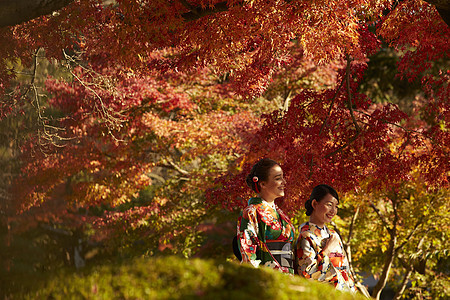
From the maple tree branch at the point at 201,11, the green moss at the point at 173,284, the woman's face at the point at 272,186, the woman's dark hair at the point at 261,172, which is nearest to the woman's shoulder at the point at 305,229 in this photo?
the woman's face at the point at 272,186

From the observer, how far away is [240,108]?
920 cm

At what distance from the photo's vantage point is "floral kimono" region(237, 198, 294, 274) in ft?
8.95

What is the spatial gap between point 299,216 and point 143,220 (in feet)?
10.7

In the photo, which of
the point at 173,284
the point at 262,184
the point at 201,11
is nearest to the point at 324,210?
the point at 262,184

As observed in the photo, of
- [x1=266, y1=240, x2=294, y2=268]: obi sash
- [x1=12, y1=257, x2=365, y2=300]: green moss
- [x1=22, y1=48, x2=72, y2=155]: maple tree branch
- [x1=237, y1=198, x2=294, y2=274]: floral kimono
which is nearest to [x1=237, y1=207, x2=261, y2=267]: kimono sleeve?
[x1=237, y1=198, x2=294, y2=274]: floral kimono

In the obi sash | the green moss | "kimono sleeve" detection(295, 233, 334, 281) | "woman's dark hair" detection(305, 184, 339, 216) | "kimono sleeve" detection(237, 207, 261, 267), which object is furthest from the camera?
"woman's dark hair" detection(305, 184, 339, 216)

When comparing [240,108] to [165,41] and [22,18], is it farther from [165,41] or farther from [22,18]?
[22,18]

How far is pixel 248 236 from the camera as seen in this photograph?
8.98ft

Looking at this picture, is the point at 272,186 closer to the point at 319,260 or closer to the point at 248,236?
the point at 248,236

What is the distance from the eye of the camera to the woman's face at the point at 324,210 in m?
3.14

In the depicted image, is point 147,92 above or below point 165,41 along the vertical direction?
above

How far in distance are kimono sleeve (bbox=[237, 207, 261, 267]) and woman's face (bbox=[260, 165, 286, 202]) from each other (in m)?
0.21

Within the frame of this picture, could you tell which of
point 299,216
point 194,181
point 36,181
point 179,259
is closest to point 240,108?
point 194,181

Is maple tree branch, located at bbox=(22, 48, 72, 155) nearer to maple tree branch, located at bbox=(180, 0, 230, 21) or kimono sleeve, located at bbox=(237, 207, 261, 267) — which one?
maple tree branch, located at bbox=(180, 0, 230, 21)
